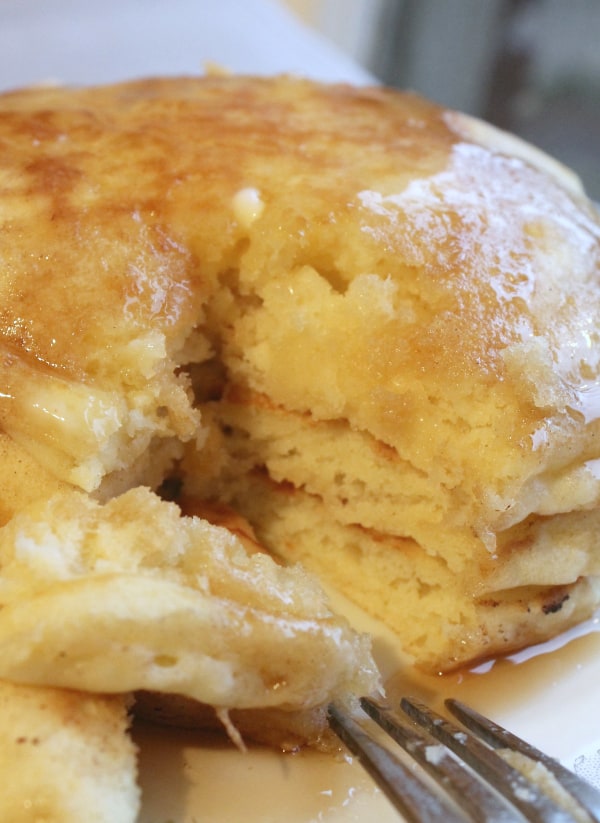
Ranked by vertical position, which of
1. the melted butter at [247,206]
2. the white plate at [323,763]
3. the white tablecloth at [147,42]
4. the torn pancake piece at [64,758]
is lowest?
the white plate at [323,763]

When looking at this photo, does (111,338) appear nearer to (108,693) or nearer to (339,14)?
(108,693)

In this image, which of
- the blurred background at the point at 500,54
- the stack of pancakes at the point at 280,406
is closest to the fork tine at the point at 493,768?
the stack of pancakes at the point at 280,406

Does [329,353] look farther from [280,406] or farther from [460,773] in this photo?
[460,773]

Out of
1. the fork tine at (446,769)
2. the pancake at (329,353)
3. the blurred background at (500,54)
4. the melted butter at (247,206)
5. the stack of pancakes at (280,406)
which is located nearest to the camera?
the fork tine at (446,769)

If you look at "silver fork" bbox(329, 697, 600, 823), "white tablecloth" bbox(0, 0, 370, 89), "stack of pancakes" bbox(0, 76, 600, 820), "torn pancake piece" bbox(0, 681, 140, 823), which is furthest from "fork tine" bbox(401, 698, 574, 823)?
"white tablecloth" bbox(0, 0, 370, 89)

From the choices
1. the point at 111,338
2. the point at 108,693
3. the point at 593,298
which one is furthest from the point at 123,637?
the point at 593,298

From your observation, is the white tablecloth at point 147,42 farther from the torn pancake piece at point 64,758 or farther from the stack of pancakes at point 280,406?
the torn pancake piece at point 64,758

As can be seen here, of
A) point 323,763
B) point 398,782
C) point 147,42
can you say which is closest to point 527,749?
point 398,782

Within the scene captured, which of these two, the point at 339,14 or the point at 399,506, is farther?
the point at 339,14
